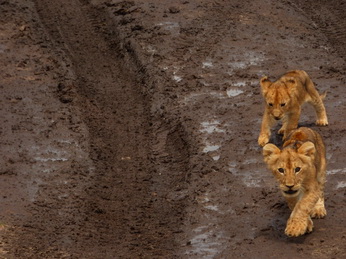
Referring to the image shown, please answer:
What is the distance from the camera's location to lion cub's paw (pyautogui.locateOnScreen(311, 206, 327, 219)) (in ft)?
35.6

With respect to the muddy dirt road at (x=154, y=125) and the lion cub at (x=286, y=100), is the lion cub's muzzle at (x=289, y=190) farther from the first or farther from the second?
the lion cub at (x=286, y=100)

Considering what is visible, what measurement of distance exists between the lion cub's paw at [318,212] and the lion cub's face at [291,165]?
730mm

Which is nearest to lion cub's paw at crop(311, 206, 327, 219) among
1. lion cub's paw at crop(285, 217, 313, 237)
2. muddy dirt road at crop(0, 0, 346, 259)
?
muddy dirt road at crop(0, 0, 346, 259)

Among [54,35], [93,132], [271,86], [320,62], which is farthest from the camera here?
[54,35]

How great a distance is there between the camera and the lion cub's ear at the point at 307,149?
1012 centimetres

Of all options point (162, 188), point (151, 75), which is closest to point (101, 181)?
point (162, 188)

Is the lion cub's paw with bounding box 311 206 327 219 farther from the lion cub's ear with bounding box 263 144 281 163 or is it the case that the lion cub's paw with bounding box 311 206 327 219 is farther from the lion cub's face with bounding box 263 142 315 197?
the lion cub's ear with bounding box 263 144 281 163

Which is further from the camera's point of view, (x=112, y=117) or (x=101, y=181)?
(x=112, y=117)

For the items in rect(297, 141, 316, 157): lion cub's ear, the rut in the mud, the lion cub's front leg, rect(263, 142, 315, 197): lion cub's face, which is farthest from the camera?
the lion cub's front leg

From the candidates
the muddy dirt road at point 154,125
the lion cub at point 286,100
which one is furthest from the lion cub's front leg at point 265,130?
the muddy dirt road at point 154,125

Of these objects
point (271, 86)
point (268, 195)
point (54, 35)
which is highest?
point (271, 86)

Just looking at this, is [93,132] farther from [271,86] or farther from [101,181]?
[271,86]

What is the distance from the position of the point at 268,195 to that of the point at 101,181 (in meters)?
2.76

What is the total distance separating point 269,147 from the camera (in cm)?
1027
